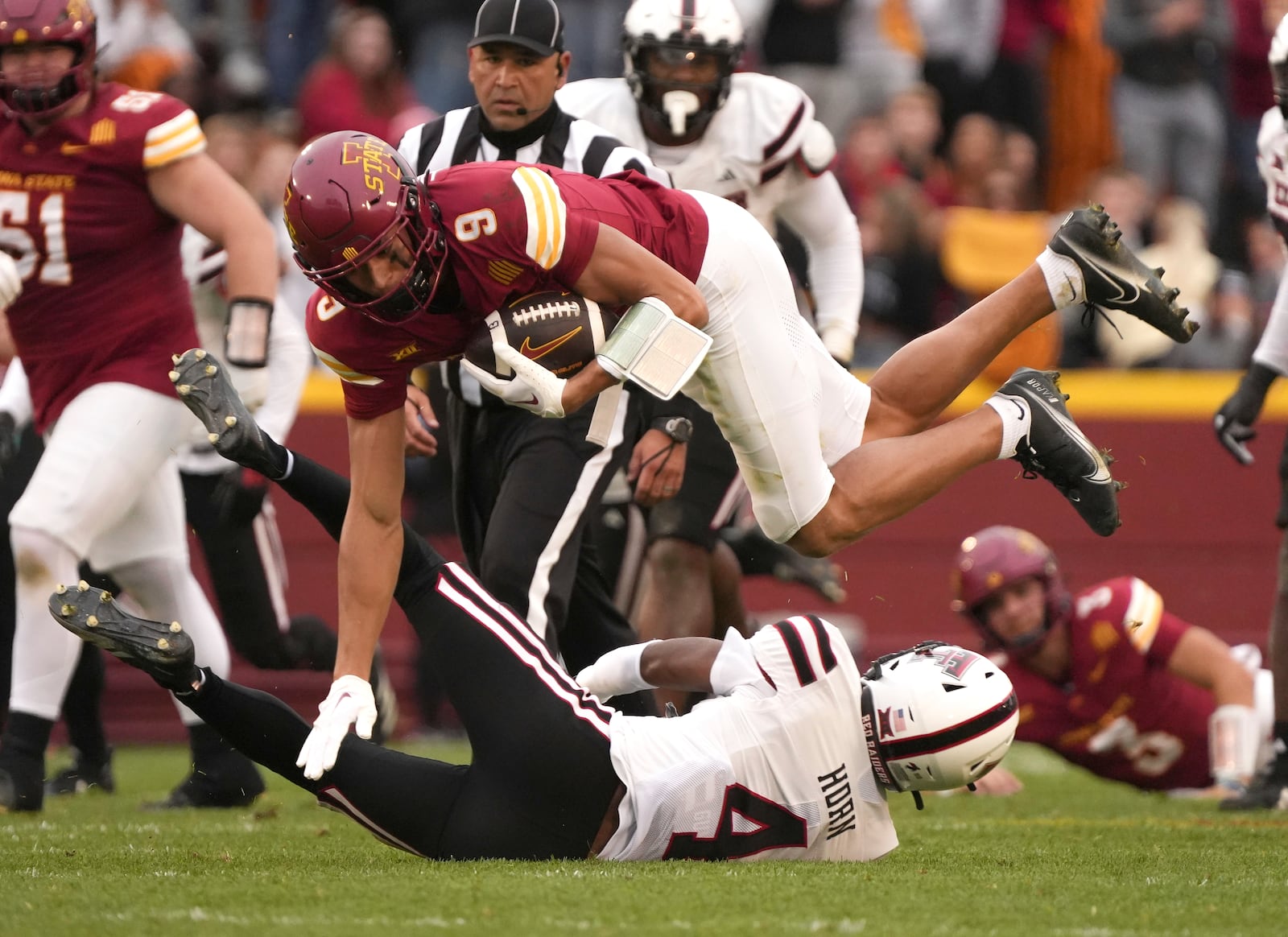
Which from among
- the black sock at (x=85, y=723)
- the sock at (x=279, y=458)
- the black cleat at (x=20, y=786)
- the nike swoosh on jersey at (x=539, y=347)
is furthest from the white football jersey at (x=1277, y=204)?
the black sock at (x=85, y=723)

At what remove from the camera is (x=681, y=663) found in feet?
13.6

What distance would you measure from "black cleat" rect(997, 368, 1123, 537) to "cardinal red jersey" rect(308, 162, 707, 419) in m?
0.96

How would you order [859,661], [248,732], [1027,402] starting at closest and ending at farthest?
[248,732]
[1027,402]
[859,661]

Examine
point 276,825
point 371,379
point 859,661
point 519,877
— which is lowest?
point 859,661

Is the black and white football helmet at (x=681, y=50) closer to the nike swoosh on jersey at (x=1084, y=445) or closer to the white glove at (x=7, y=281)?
the nike swoosh on jersey at (x=1084, y=445)

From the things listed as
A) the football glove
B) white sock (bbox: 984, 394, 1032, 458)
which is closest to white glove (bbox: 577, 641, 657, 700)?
white sock (bbox: 984, 394, 1032, 458)

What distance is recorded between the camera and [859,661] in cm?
820

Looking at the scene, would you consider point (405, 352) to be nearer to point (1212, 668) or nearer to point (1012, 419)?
point (1012, 419)

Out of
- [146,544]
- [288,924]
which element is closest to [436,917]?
[288,924]

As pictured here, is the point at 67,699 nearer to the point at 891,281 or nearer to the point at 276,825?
the point at 276,825

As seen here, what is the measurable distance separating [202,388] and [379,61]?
562 centimetres

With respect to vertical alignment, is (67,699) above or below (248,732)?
below

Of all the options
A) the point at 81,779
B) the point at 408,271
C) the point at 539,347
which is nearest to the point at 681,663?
the point at 539,347

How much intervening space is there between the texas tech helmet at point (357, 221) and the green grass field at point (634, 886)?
1204mm
